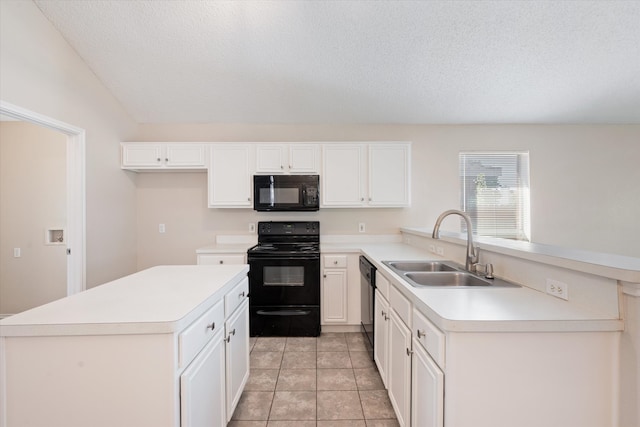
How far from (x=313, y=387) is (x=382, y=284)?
0.96 meters

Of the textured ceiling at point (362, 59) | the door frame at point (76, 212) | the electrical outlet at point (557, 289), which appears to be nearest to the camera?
the electrical outlet at point (557, 289)

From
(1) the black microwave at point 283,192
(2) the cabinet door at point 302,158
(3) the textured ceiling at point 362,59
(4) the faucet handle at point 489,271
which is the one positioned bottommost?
(4) the faucet handle at point 489,271

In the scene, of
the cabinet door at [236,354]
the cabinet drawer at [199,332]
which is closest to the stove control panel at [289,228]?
the cabinet door at [236,354]

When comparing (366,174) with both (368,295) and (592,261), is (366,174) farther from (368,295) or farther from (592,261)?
(592,261)

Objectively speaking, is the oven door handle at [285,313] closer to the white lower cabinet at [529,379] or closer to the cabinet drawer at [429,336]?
the cabinet drawer at [429,336]

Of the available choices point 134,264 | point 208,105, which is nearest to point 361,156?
point 208,105

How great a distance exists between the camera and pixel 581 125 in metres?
3.45

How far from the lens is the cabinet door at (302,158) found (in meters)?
3.12

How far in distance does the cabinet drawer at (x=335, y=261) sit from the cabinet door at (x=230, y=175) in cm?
113

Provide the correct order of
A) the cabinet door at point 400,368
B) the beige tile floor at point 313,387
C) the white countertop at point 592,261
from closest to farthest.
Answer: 1. the white countertop at point 592,261
2. the cabinet door at point 400,368
3. the beige tile floor at point 313,387

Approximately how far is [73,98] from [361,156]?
2.97 m

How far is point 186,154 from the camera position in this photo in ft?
10.4

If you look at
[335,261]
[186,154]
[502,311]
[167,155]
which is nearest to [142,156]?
[167,155]

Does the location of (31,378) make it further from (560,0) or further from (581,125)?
(581,125)
